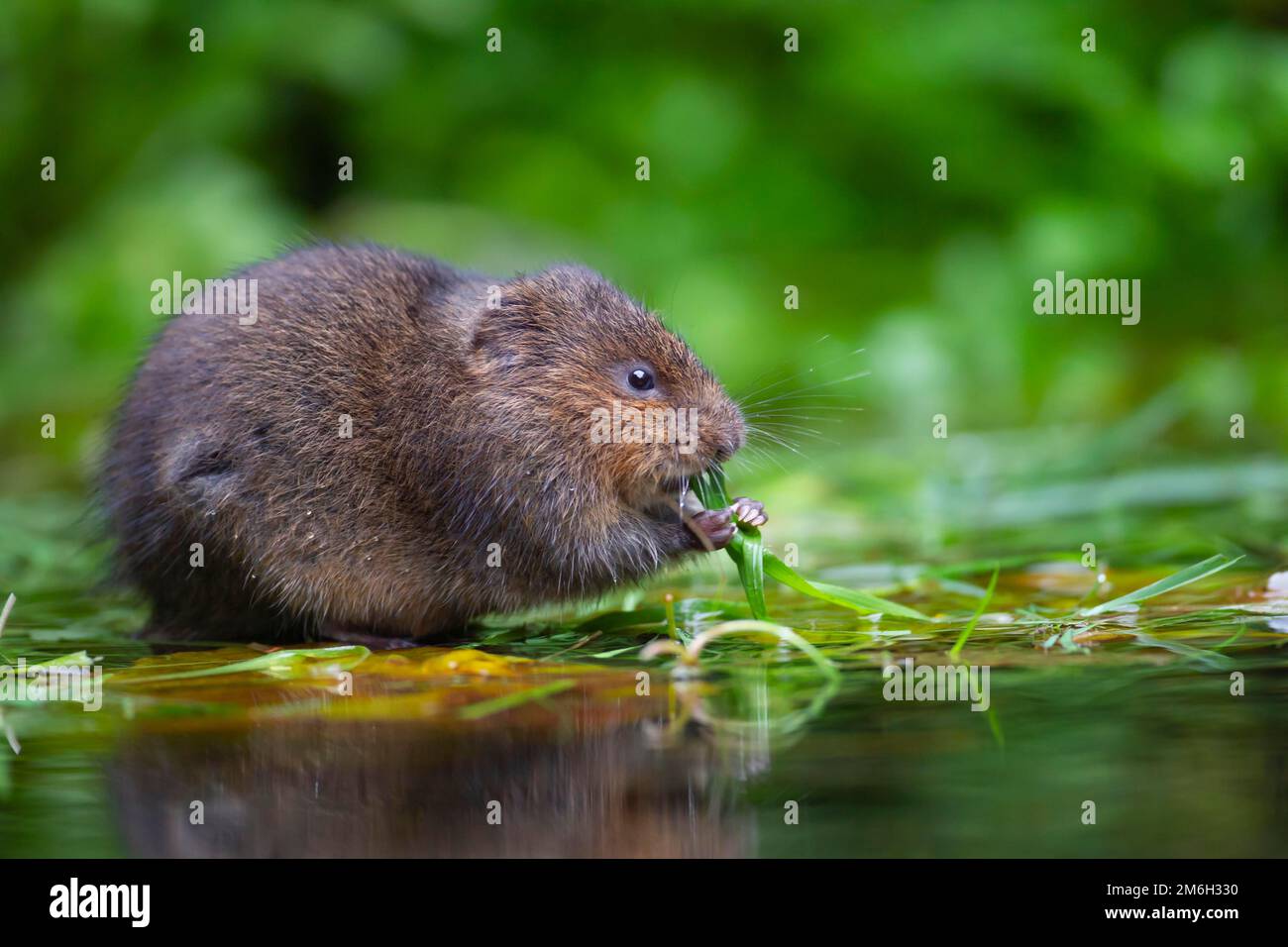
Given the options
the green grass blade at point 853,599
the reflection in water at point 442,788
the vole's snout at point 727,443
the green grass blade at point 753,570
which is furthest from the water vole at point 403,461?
the reflection in water at point 442,788

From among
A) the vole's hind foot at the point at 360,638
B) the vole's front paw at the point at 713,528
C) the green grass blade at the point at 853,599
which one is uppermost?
the vole's front paw at the point at 713,528

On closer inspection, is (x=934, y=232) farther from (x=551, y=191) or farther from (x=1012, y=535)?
(x=1012, y=535)

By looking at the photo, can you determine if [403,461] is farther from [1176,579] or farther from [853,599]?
[1176,579]

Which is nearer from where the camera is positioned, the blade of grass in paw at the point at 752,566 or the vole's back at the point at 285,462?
the blade of grass in paw at the point at 752,566

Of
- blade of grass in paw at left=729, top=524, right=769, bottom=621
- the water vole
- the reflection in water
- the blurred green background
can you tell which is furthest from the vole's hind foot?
the blurred green background

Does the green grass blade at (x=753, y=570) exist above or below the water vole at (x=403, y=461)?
below

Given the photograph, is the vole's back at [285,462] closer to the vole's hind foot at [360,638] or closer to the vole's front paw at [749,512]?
the vole's hind foot at [360,638]

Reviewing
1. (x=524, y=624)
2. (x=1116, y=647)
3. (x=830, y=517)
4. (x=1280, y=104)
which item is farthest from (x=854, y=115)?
(x=1116, y=647)
